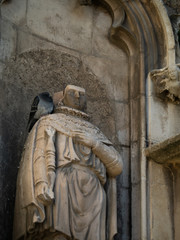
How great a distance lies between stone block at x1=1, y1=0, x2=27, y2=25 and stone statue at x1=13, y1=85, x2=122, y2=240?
1078mm

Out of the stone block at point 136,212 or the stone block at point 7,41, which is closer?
the stone block at point 136,212

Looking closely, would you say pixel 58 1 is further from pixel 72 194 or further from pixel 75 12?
pixel 72 194

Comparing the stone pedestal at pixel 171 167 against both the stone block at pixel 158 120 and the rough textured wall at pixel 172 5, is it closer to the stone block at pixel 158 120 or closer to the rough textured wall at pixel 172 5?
the stone block at pixel 158 120

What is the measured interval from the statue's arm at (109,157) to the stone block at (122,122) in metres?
0.69

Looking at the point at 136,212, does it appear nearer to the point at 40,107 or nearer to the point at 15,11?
the point at 40,107

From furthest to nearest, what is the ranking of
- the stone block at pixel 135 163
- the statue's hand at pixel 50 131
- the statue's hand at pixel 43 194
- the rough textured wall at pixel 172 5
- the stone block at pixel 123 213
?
the rough textured wall at pixel 172 5, the stone block at pixel 135 163, the stone block at pixel 123 213, the statue's hand at pixel 50 131, the statue's hand at pixel 43 194

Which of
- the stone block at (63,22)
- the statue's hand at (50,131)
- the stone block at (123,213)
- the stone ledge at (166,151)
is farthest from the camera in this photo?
the stone block at (63,22)

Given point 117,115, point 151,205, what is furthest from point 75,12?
Result: point 151,205

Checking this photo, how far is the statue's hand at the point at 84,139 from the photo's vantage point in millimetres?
6625

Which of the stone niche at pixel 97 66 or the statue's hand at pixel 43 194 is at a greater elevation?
the stone niche at pixel 97 66

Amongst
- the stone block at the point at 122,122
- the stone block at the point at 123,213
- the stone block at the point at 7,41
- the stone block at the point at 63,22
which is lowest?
the stone block at the point at 123,213

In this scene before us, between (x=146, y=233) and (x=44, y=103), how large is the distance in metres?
1.47

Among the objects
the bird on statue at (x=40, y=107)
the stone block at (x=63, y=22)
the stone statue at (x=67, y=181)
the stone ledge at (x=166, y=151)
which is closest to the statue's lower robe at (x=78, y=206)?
the stone statue at (x=67, y=181)

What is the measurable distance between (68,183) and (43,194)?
0.31 meters
